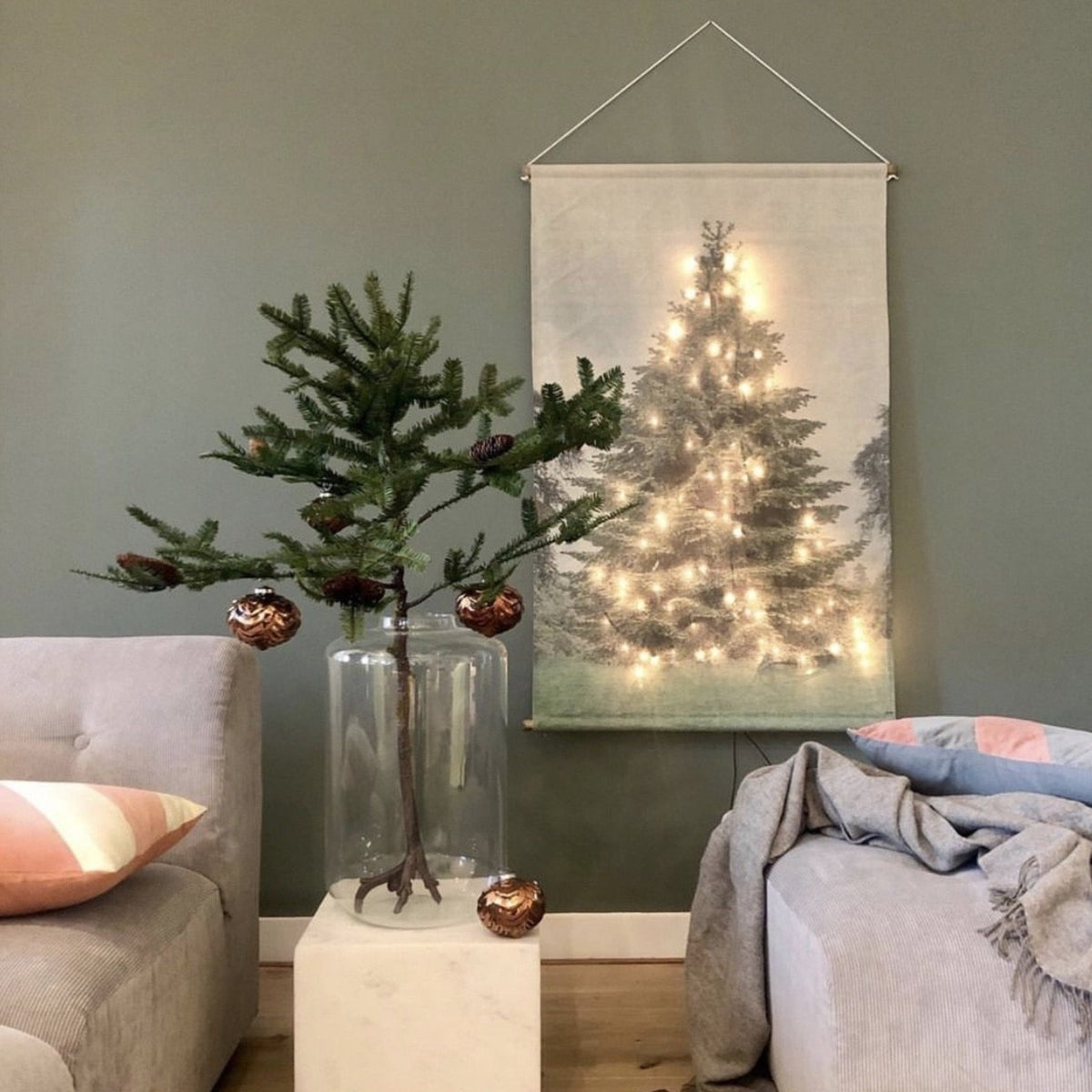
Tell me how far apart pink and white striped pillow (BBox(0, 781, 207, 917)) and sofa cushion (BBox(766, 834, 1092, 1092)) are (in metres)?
0.88

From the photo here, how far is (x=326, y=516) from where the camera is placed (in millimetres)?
1235

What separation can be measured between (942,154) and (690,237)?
2.04 feet

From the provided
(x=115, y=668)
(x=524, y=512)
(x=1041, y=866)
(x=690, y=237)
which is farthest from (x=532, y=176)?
(x=1041, y=866)

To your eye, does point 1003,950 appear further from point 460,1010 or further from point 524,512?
point 524,512

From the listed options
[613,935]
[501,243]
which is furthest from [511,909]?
[501,243]

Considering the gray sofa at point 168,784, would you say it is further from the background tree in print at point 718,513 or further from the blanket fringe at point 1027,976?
the blanket fringe at point 1027,976

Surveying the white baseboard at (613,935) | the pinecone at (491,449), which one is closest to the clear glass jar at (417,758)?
the pinecone at (491,449)

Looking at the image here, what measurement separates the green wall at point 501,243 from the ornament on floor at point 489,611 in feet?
2.77

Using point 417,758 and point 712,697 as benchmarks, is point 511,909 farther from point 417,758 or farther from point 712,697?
point 712,697

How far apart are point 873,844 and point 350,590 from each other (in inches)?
34.2

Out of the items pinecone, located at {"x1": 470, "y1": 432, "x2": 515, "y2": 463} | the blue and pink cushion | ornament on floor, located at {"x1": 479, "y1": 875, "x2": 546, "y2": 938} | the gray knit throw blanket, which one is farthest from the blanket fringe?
pinecone, located at {"x1": 470, "y1": 432, "x2": 515, "y2": 463}

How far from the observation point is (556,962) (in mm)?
2184

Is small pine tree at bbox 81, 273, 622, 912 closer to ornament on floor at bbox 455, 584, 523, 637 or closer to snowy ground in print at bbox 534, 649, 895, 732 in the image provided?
ornament on floor at bbox 455, 584, 523, 637

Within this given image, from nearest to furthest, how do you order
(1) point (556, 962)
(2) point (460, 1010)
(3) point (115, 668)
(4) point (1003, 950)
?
(4) point (1003, 950) < (2) point (460, 1010) < (3) point (115, 668) < (1) point (556, 962)
